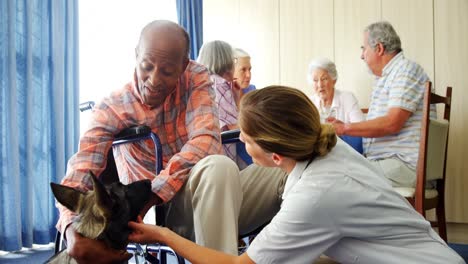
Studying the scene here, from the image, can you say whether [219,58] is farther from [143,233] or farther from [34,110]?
[143,233]

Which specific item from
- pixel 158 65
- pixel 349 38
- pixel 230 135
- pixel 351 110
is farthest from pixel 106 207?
pixel 349 38

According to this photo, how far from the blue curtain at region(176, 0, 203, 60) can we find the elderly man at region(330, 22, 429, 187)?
2.67 metres

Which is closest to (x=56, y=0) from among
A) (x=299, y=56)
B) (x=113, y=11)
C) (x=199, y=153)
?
(x=113, y=11)

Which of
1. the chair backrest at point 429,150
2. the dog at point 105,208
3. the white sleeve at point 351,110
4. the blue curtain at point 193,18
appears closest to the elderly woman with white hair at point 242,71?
the white sleeve at point 351,110

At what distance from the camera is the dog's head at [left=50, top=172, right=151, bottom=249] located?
1.28m

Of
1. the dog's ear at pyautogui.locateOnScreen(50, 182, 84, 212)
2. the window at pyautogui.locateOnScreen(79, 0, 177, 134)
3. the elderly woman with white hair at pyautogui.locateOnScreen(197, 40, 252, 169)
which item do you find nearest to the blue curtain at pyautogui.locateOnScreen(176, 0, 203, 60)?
the window at pyautogui.locateOnScreen(79, 0, 177, 134)

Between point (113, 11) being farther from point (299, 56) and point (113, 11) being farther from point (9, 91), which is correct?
point (299, 56)

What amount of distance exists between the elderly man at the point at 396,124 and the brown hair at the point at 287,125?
1362 millimetres

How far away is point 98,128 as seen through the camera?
1.71m

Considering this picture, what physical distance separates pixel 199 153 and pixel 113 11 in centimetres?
300

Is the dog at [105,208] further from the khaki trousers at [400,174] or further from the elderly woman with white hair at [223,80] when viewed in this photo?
the khaki trousers at [400,174]

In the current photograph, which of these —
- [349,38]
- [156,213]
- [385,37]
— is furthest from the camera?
[349,38]

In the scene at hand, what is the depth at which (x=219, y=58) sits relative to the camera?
9.43 feet

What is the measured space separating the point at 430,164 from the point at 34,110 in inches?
108
